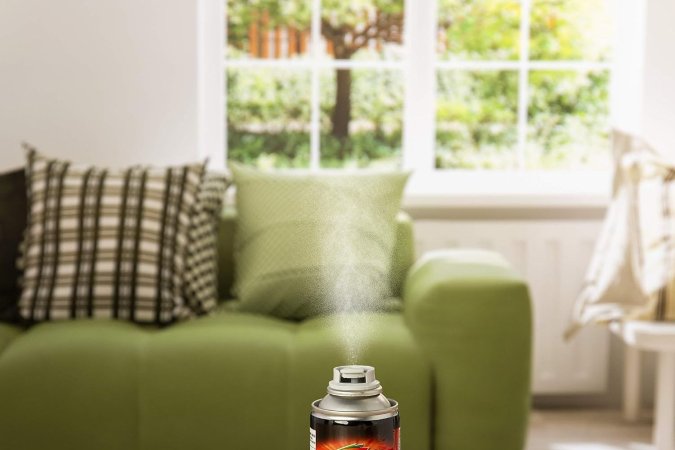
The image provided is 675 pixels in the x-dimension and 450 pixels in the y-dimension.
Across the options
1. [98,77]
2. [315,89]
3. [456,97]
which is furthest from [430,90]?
[98,77]

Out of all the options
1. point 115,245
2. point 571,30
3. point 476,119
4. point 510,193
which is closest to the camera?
point 115,245

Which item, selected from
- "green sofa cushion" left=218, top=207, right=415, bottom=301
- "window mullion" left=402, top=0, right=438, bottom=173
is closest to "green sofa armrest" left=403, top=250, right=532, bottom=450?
"green sofa cushion" left=218, top=207, right=415, bottom=301

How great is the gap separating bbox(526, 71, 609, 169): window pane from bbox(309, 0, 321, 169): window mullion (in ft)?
2.69

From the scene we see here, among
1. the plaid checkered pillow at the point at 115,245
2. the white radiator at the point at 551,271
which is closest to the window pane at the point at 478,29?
the white radiator at the point at 551,271

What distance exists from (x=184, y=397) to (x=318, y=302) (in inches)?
21.9

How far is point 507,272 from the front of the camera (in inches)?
102

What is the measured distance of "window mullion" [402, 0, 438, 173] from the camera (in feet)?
12.1

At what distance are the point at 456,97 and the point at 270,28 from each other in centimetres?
75

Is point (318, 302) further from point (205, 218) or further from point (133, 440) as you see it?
point (133, 440)

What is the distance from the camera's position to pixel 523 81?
12.3 feet

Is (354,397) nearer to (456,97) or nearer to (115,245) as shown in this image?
(115,245)

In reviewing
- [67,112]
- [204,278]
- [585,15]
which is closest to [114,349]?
[204,278]

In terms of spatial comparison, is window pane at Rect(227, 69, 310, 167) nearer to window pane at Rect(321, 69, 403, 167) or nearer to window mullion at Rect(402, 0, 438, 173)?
window pane at Rect(321, 69, 403, 167)

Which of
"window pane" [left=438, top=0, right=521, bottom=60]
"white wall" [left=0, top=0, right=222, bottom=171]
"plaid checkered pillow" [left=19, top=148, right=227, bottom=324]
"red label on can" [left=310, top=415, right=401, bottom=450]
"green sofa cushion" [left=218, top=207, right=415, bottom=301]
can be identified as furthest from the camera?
"window pane" [left=438, top=0, right=521, bottom=60]
